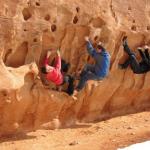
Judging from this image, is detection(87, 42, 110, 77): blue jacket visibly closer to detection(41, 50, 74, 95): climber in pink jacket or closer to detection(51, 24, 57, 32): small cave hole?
detection(41, 50, 74, 95): climber in pink jacket

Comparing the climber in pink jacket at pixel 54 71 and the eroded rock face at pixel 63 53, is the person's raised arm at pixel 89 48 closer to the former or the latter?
the eroded rock face at pixel 63 53

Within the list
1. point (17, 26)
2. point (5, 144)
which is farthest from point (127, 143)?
point (17, 26)

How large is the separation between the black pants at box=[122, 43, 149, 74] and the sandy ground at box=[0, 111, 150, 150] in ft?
3.67

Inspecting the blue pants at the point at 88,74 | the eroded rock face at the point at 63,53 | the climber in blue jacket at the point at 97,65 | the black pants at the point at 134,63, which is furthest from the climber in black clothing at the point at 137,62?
the blue pants at the point at 88,74

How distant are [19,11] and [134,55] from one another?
303 cm

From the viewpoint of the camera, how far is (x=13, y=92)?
930 centimetres

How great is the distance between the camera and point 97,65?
9969 millimetres

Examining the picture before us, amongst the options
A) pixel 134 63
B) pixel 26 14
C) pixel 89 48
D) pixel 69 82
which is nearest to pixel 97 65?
pixel 89 48

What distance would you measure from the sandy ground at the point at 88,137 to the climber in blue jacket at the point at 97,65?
1102 millimetres

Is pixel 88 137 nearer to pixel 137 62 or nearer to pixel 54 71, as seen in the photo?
pixel 54 71

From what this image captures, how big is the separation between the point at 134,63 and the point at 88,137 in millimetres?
2009

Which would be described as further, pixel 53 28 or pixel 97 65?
pixel 97 65

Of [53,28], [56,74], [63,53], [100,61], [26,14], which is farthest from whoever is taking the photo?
[63,53]

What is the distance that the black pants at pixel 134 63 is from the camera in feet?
36.1
